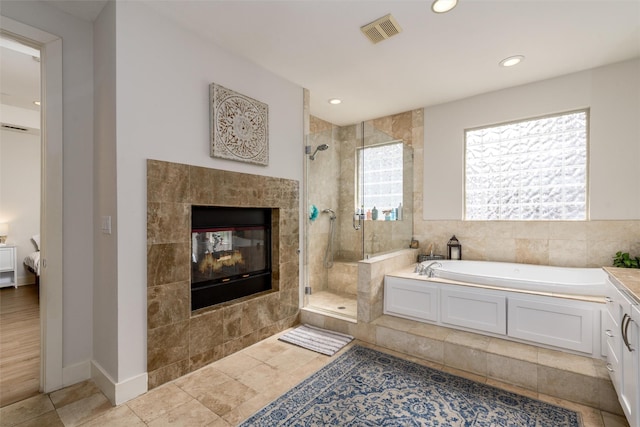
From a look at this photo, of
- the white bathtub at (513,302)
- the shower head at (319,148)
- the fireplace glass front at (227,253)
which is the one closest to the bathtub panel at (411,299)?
the white bathtub at (513,302)

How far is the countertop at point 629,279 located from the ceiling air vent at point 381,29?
2177 mm

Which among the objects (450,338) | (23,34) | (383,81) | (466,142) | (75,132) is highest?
(383,81)

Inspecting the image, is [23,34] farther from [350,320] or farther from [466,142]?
[466,142]

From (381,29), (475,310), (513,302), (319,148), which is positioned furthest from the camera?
(319,148)

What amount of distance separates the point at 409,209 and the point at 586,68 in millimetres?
2217

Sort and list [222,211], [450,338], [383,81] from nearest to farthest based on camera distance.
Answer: [450,338] → [222,211] → [383,81]

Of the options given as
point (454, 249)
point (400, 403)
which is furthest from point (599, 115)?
point (400, 403)

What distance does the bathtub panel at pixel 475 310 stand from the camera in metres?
2.46

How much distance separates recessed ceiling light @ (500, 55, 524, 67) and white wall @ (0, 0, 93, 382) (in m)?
3.46

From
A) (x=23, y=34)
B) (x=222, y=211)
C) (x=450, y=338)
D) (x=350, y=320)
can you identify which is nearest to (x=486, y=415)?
(x=450, y=338)

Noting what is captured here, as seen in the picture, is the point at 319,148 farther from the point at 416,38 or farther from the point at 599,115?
the point at 599,115

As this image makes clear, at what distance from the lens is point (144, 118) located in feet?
6.73

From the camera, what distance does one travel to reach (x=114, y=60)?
194 cm

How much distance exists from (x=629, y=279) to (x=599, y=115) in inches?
80.1
